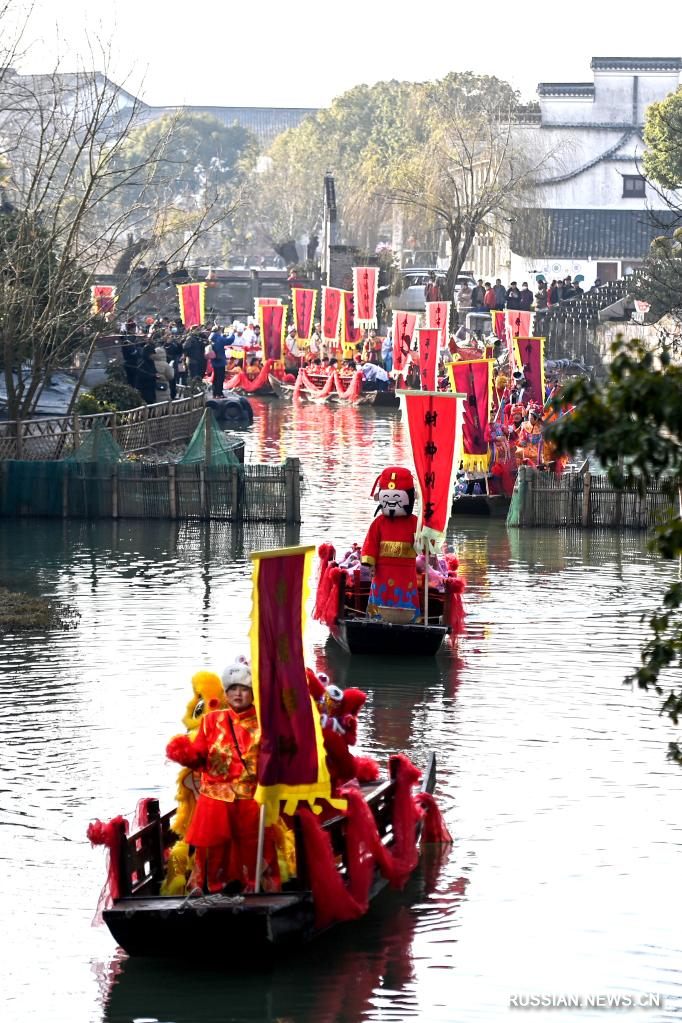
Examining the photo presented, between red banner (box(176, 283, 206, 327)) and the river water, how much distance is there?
30.9 meters

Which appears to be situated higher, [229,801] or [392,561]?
[392,561]

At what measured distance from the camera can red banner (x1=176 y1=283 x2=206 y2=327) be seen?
59688mm

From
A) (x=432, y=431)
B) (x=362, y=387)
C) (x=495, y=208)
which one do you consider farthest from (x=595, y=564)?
(x=495, y=208)

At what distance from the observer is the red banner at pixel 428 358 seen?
39.3 m

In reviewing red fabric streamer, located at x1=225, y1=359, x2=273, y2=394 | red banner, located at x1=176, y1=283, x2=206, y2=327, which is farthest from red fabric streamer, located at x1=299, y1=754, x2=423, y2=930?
red banner, located at x1=176, y1=283, x2=206, y2=327

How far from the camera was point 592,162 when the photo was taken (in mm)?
77500

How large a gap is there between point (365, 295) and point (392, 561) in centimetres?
4268

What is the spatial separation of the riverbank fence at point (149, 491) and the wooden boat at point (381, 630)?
909 centimetres

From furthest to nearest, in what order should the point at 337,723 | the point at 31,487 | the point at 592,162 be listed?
the point at 592,162, the point at 31,487, the point at 337,723

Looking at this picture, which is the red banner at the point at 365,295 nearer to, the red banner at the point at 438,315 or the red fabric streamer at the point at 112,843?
the red banner at the point at 438,315

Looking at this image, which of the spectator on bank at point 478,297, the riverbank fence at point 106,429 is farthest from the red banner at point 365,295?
the riverbank fence at point 106,429

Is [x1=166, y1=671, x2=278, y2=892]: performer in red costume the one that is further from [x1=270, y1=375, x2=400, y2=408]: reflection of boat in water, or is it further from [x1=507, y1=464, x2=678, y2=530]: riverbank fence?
[x1=270, y1=375, x2=400, y2=408]: reflection of boat in water

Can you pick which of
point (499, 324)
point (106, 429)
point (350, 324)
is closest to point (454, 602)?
point (106, 429)

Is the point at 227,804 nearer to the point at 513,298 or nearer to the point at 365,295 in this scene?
the point at 365,295
